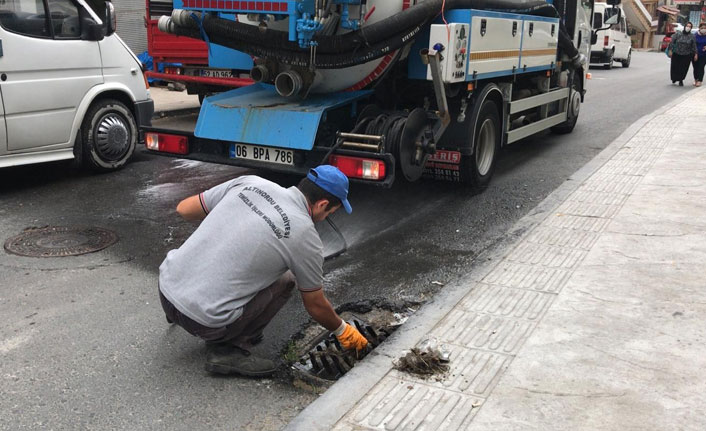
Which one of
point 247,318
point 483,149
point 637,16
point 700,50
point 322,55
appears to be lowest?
point 247,318

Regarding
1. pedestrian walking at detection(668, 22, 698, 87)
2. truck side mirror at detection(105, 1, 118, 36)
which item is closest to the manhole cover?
truck side mirror at detection(105, 1, 118, 36)

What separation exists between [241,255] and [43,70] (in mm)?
4861

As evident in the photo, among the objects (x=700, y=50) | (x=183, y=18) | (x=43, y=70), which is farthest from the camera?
(x=700, y=50)

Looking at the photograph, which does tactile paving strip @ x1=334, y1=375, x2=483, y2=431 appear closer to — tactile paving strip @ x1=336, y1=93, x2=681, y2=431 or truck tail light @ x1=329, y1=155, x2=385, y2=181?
tactile paving strip @ x1=336, y1=93, x2=681, y2=431

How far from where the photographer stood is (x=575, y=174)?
8211mm

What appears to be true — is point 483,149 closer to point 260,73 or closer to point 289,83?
point 289,83

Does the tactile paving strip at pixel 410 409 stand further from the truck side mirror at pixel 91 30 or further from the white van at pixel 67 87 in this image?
the truck side mirror at pixel 91 30

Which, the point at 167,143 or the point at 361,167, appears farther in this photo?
the point at 167,143

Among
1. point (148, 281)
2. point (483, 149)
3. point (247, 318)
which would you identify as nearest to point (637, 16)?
point (483, 149)

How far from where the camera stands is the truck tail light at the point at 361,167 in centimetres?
561

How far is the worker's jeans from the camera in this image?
3566mm

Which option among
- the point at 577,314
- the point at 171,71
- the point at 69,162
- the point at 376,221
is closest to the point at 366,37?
the point at 376,221

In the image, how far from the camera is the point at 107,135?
786 cm

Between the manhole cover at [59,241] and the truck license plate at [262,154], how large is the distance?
1328 mm
